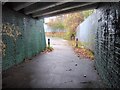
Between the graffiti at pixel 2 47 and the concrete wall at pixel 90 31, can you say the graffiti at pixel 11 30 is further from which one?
the concrete wall at pixel 90 31

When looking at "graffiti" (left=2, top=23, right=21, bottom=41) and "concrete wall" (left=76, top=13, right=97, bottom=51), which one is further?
"concrete wall" (left=76, top=13, right=97, bottom=51)

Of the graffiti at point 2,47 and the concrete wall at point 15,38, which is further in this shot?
the concrete wall at point 15,38

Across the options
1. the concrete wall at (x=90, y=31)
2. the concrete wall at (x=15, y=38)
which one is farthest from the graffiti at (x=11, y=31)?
the concrete wall at (x=90, y=31)

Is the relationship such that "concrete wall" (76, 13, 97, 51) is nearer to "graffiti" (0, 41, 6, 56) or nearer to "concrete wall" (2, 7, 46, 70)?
"concrete wall" (2, 7, 46, 70)

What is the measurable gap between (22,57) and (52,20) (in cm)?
4908

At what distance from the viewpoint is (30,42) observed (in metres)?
14.9

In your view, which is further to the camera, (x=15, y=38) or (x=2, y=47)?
(x=15, y=38)

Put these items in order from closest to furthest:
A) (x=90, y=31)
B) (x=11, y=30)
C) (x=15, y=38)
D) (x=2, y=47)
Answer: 1. (x=2, y=47)
2. (x=11, y=30)
3. (x=15, y=38)
4. (x=90, y=31)

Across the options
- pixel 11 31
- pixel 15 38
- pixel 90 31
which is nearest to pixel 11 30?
pixel 11 31

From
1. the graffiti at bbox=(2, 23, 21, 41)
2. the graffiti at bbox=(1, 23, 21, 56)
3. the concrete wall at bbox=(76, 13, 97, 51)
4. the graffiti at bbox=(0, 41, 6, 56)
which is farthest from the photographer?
the concrete wall at bbox=(76, 13, 97, 51)

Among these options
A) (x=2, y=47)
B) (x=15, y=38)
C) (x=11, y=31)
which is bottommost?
(x=2, y=47)

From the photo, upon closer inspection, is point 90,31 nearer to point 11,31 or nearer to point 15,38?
point 15,38

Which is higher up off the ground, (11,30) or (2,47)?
(11,30)

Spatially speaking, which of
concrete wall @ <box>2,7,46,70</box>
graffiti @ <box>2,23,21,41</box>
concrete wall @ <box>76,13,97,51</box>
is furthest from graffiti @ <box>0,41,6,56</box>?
concrete wall @ <box>76,13,97,51</box>
